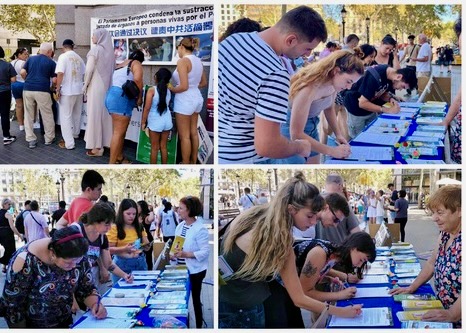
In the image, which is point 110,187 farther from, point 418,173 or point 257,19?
point 418,173

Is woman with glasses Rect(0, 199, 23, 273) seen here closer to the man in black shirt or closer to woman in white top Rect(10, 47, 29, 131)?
woman in white top Rect(10, 47, 29, 131)

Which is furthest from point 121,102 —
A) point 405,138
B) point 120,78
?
point 405,138

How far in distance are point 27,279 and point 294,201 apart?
4.36 feet

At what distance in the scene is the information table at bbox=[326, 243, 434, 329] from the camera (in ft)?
8.89

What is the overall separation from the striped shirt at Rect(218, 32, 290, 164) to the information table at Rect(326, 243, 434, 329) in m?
0.89

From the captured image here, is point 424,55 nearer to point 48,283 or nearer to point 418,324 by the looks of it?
point 418,324

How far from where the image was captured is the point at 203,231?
10.8 feet

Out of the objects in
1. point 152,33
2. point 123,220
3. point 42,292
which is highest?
point 152,33

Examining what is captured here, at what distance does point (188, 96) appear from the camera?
3.39 metres

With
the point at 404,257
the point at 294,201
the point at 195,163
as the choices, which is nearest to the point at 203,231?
the point at 195,163

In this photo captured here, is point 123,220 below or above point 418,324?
above

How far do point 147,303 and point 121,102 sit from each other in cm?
118

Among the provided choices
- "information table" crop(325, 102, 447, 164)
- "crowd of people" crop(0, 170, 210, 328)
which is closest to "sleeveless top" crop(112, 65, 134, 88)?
"crowd of people" crop(0, 170, 210, 328)

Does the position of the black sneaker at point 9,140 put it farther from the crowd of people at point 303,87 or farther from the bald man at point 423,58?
the bald man at point 423,58
